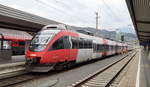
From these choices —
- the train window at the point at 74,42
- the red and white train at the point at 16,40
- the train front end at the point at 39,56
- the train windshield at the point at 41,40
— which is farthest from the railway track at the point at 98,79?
the red and white train at the point at 16,40

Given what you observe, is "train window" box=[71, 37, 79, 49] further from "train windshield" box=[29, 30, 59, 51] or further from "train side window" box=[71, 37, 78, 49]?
"train windshield" box=[29, 30, 59, 51]

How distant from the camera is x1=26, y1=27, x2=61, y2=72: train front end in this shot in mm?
10367

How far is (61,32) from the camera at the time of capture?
11984 millimetres

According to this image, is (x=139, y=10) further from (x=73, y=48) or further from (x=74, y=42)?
(x=73, y=48)

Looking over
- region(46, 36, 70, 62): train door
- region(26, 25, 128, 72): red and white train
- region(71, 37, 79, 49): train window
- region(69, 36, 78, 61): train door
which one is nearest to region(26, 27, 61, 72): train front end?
region(26, 25, 128, 72): red and white train

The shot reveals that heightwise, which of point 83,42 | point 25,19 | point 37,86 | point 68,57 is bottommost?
point 37,86

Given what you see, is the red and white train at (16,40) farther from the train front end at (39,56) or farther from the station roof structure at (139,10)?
the station roof structure at (139,10)

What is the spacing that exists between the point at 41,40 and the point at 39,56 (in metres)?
1.31

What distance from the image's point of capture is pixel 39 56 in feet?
33.9

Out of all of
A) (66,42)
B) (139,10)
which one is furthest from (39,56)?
(139,10)

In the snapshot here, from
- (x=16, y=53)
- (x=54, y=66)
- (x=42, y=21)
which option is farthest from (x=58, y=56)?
(x=16, y=53)

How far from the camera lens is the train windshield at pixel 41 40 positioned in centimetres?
1079

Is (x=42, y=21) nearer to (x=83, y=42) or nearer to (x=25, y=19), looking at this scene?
(x=25, y=19)

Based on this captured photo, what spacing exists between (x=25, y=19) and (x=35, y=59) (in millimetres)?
6684
